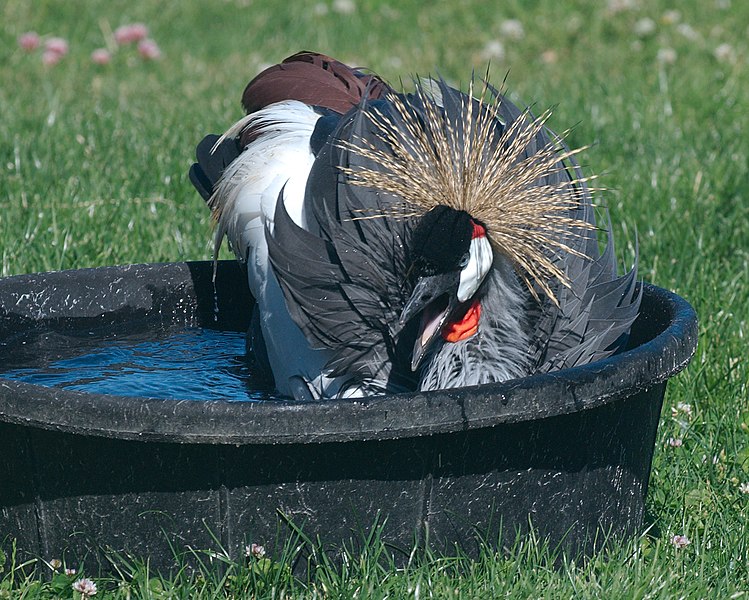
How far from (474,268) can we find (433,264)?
→ 0.11 meters

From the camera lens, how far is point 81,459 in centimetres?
202

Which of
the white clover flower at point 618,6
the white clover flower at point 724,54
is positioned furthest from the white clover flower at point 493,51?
the white clover flower at point 724,54

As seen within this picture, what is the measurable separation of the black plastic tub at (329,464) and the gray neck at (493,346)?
1.09 ft

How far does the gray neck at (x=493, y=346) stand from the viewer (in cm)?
245

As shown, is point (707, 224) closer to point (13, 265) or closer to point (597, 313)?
point (597, 313)

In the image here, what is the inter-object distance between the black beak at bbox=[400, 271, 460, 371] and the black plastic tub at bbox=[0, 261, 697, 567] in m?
0.33

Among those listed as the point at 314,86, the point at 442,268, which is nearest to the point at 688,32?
the point at 314,86

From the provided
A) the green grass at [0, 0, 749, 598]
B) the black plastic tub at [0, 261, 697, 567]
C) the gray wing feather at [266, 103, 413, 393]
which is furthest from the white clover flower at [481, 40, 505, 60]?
the black plastic tub at [0, 261, 697, 567]

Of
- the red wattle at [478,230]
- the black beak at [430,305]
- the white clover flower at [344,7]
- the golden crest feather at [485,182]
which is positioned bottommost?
the black beak at [430,305]

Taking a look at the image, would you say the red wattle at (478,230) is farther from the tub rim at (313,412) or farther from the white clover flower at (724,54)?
the white clover flower at (724,54)

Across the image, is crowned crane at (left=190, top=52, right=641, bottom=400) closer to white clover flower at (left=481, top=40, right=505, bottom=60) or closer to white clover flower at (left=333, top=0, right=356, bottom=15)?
white clover flower at (left=481, top=40, right=505, bottom=60)

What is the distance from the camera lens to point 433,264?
89.7 inches

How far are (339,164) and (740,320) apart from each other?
1.44 metres

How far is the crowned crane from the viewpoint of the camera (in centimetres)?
235
